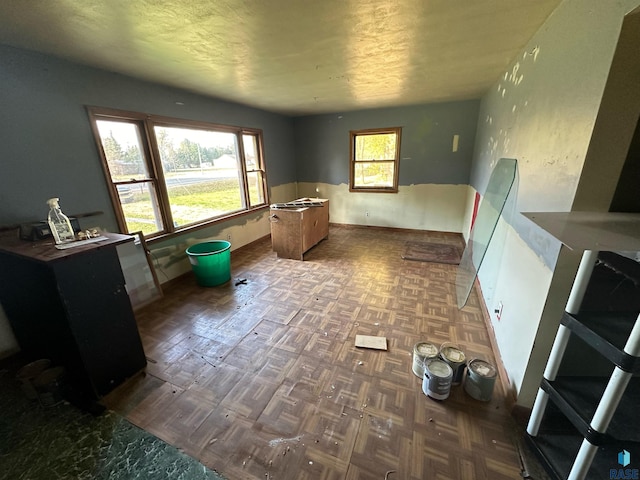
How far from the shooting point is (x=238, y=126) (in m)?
3.88

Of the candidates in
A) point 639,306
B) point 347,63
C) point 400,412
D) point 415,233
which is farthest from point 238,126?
point 639,306

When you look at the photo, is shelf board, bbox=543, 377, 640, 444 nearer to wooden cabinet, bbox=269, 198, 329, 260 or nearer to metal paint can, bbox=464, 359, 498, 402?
metal paint can, bbox=464, 359, 498, 402

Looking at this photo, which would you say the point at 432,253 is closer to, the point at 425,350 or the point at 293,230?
the point at 293,230

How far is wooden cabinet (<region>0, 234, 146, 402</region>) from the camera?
4.59 ft

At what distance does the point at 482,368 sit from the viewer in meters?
1.59

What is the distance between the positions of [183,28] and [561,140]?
225 cm

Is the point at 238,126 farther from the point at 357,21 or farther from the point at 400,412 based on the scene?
the point at 400,412

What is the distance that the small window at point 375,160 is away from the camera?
4.77 m

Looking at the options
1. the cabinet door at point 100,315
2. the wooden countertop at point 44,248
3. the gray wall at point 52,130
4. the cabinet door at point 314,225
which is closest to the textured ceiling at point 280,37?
the gray wall at point 52,130

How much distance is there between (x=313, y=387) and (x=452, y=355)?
3.18ft

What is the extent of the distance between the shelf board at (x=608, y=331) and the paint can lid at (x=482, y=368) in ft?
2.12

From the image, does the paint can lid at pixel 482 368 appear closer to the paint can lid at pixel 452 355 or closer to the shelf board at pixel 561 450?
the paint can lid at pixel 452 355

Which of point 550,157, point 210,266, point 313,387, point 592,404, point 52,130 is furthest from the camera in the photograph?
point 210,266

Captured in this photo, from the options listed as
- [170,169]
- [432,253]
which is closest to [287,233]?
[170,169]
